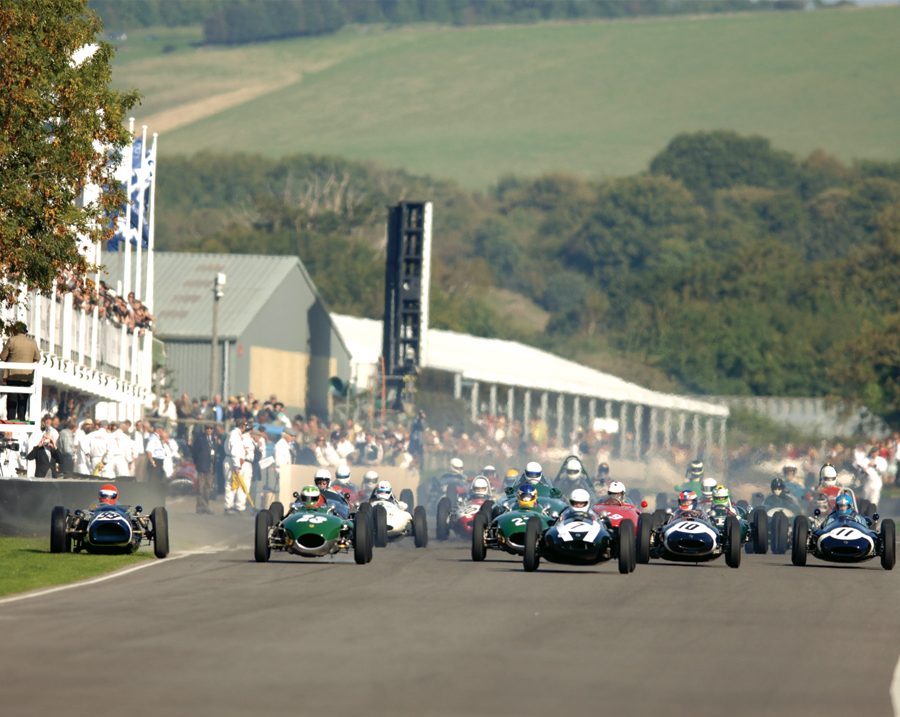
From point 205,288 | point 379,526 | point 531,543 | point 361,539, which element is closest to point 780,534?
point 379,526

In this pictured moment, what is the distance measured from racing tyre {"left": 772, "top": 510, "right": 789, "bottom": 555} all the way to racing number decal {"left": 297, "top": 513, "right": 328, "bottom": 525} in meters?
8.23

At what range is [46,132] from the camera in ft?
94.0

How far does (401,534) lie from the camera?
31594mm

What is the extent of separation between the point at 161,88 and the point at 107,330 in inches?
5354

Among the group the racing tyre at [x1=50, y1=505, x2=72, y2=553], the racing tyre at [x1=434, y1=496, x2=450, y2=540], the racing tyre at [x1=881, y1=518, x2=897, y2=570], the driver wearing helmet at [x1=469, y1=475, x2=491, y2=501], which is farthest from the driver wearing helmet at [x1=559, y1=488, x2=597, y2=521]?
the driver wearing helmet at [x1=469, y1=475, x2=491, y2=501]

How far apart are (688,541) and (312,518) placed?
503cm

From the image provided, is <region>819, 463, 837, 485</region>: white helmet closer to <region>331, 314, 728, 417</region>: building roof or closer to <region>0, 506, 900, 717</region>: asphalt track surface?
<region>0, 506, 900, 717</region>: asphalt track surface

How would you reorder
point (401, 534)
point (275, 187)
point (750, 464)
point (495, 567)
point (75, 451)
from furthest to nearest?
point (275, 187) < point (750, 464) < point (75, 451) < point (401, 534) < point (495, 567)

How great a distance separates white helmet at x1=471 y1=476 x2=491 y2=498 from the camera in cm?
3466

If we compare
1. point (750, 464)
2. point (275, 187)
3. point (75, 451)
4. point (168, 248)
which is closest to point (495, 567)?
point (75, 451)

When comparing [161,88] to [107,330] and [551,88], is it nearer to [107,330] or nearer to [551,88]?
[551,88]

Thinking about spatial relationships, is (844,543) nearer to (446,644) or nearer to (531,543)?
(531,543)

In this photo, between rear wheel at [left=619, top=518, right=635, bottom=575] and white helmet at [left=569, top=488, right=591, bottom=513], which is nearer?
rear wheel at [left=619, top=518, right=635, bottom=575]

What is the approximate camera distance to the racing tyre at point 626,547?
24.8 m
